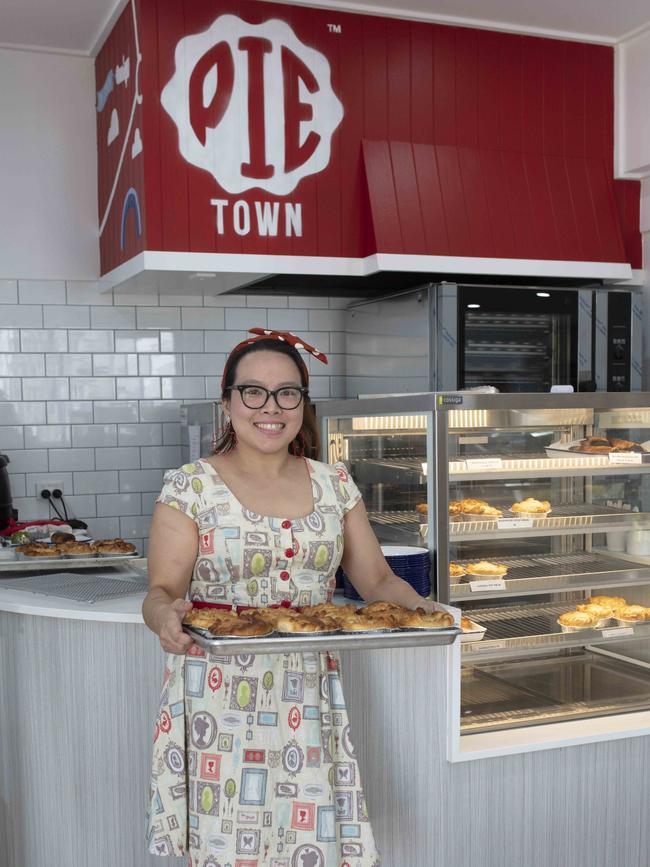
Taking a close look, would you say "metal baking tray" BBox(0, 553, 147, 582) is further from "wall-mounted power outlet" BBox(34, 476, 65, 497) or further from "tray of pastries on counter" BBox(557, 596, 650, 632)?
"tray of pastries on counter" BBox(557, 596, 650, 632)

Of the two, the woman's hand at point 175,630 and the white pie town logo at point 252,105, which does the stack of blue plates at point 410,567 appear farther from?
the white pie town logo at point 252,105

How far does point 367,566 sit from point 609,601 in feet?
4.38

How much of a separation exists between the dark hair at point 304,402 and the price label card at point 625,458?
119 cm

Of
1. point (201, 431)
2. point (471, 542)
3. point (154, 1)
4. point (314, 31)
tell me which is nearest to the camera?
point (471, 542)

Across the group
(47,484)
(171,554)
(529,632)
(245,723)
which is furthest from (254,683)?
(47,484)

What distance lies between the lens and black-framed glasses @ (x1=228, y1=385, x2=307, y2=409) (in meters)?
1.97

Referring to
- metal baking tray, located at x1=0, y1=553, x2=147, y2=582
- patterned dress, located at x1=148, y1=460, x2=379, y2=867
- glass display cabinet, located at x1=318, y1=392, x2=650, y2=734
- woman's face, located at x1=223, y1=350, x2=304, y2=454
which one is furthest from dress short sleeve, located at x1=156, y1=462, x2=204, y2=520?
metal baking tray, located at x1=0, y1=553, x2=147, y2=582

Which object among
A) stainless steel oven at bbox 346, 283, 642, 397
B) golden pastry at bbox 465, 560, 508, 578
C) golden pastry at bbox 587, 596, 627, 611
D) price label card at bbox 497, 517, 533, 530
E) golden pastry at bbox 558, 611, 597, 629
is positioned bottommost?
golden pastry at bbox 558, 611, 597, 629

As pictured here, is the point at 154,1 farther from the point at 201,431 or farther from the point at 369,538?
the point at 369,538

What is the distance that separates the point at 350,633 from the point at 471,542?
1140 millimetres

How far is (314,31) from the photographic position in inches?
144

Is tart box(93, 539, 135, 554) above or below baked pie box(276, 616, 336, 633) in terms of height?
below

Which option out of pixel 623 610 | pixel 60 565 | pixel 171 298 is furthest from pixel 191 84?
pixel 623 610

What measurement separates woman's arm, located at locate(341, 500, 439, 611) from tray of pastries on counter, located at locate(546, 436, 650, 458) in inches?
40.0
